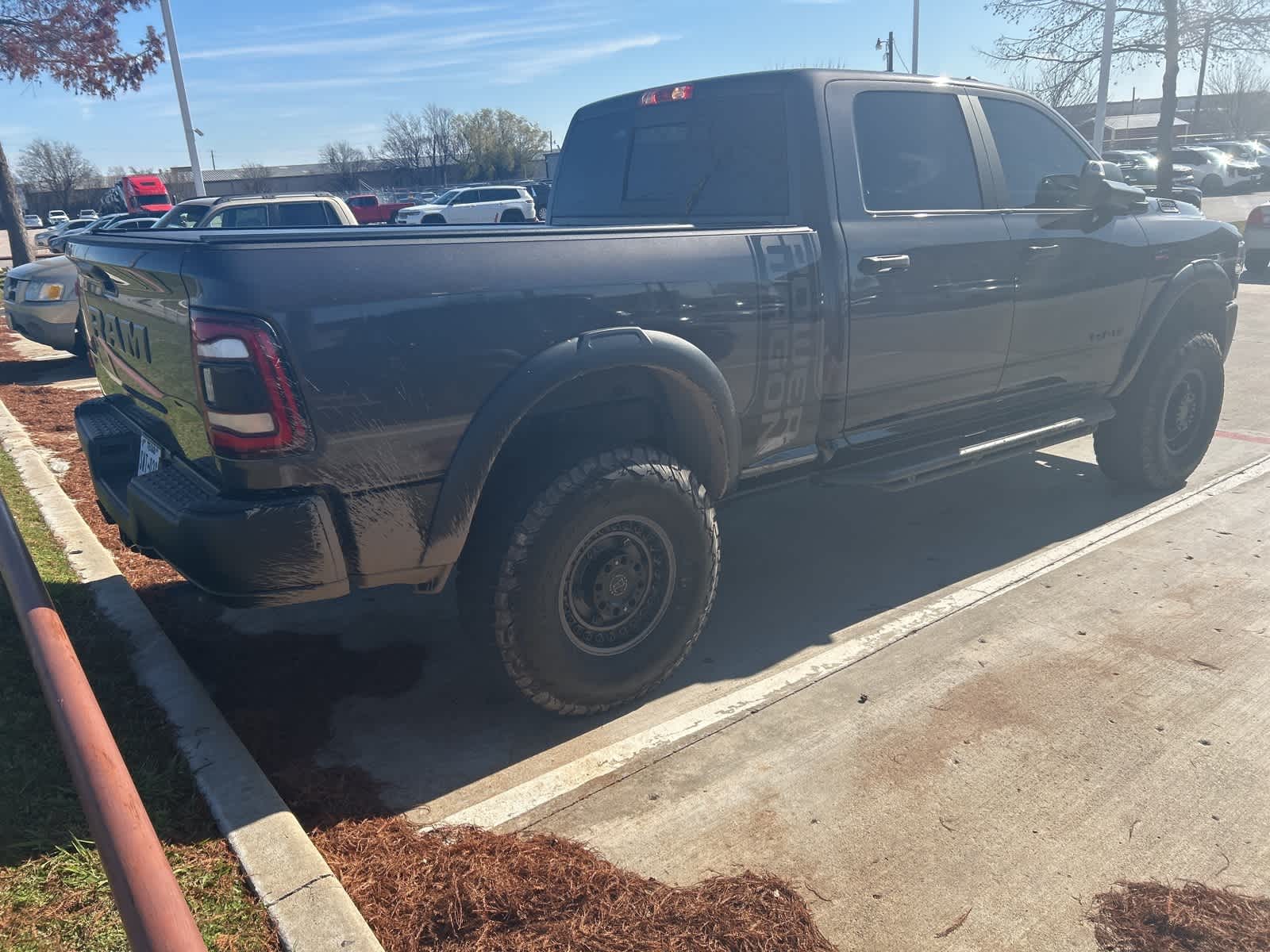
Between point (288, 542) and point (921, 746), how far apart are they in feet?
6.76

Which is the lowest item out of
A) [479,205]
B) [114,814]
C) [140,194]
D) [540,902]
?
[540,902]

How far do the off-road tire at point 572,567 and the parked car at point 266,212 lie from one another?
9256 mm

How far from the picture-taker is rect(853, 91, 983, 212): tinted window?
4.09 metres

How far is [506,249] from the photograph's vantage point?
2914 mm

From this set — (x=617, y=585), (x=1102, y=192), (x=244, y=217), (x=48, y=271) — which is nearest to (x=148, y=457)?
(x=617, y=585)

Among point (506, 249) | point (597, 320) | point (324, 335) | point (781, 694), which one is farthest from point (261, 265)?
point (781, 694)

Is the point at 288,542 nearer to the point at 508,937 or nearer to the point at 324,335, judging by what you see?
the point at 324,335

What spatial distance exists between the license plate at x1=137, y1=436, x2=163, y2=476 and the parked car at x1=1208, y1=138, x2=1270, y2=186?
43.8 m

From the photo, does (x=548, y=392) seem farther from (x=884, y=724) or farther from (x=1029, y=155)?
(x=1029, y=155)

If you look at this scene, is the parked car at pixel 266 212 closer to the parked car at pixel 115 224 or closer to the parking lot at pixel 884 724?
the parked car at pixel 115 224

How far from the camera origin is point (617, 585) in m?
3.35

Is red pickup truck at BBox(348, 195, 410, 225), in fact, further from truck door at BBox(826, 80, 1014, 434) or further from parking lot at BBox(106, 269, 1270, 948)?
parking lot at BBox(106, 269, 1270, 948)

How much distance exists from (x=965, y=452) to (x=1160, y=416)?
1.75 metres

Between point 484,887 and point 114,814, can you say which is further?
point 484,887
